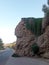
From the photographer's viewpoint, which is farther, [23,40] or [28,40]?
[23,40]

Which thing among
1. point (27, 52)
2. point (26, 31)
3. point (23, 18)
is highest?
point (23, 18)

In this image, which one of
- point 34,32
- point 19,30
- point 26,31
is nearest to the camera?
point 34,32

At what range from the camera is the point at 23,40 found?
44.9 metres

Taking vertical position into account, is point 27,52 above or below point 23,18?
below

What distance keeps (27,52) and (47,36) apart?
8.72 m

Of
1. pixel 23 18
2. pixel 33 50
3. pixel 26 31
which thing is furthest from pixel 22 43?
pixel 33 50

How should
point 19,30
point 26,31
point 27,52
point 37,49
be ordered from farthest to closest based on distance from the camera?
point 19,30
point 26,31
point 27,52
point 37,49

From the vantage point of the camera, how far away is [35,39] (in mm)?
41219

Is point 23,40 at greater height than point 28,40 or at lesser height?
lesser

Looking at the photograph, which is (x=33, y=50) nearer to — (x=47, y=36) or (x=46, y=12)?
(x=47, y=36)

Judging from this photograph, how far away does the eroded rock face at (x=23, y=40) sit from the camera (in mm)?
40650

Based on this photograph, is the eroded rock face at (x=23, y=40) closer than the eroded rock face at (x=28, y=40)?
No

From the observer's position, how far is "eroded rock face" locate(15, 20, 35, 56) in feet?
133

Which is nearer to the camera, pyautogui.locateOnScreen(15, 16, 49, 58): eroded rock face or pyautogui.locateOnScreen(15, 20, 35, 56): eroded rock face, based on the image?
pyautogui.locateOnScreen(15, 16, 49, 58): eroded rock face
